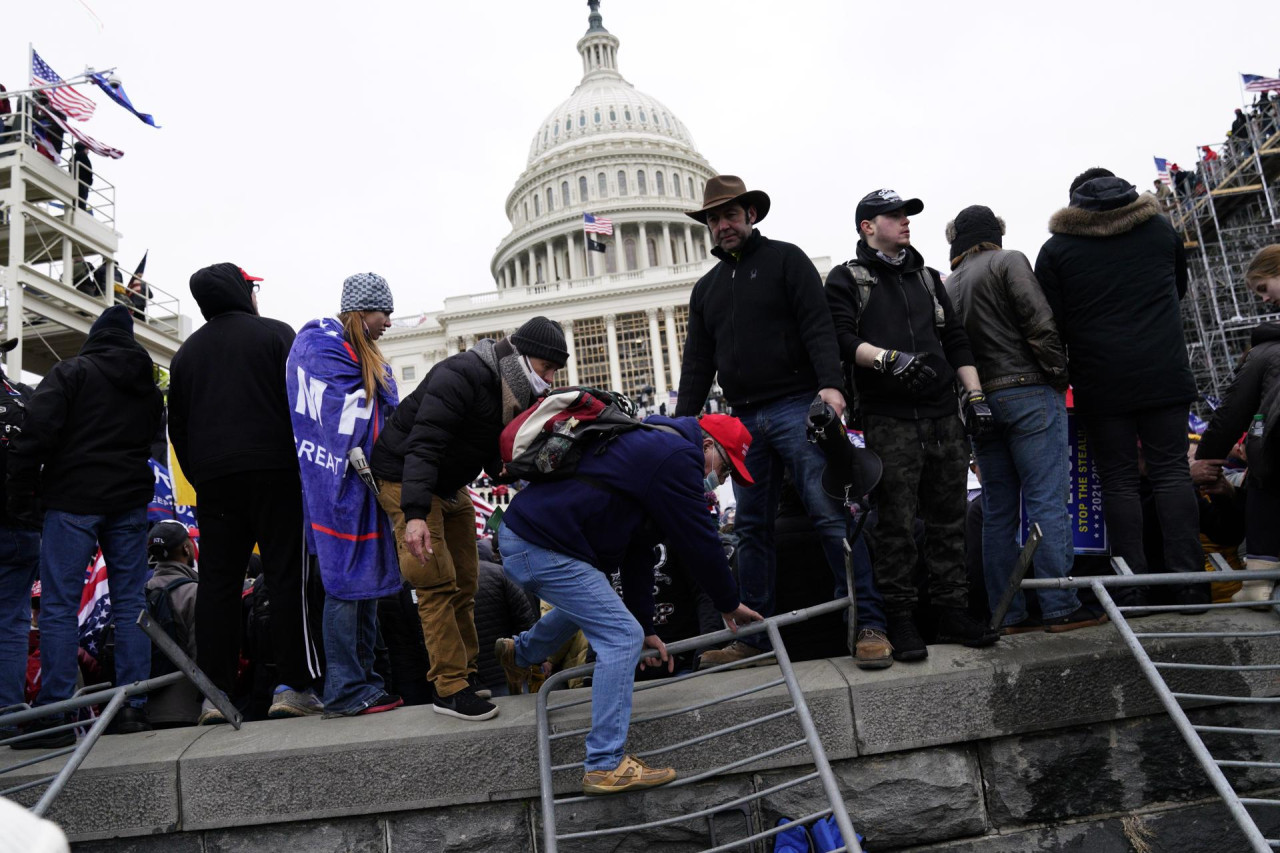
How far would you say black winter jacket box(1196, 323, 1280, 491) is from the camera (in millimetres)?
3689

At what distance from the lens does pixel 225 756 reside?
10.5 ft

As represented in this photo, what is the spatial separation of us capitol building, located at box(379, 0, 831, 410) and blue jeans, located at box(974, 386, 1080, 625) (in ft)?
167

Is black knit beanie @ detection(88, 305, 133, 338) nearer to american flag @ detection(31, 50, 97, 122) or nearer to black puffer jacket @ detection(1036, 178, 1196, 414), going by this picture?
black puffer jacket @ detection(1036, 178, 1196, 414)

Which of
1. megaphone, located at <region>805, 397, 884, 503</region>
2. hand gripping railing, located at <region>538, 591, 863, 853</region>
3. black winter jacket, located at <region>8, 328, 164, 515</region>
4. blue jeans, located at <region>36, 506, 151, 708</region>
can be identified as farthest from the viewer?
black winter jacket, located at <region>8, 328, 164, 515</region>

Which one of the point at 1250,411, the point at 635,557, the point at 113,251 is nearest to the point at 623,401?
the point at 635,557

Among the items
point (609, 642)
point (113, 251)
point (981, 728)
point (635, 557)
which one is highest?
point (113, 251)

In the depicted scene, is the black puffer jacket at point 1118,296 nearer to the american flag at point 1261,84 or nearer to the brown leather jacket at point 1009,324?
the brown leather jacket at point 1009,324

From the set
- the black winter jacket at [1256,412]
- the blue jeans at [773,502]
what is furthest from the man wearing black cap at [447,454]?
the black winter jacket at [1256,412]

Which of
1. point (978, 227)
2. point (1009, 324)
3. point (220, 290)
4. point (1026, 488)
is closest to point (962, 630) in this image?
point (1026, 488)

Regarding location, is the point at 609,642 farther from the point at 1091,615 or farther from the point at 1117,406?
the point at 1117,406

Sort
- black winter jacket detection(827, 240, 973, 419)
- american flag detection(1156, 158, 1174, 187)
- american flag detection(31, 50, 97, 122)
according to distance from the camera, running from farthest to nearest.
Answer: american flag detection(1156, 158, 1174, 187) → american flag detection(31, 50, 97, 122) → black winter jacket detection(827, 240, 973, 419)

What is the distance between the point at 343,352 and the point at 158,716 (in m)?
1.76

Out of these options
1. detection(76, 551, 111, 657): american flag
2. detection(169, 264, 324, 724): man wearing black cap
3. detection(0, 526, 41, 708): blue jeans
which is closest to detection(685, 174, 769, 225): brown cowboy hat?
detection(169, 264, 324, 724): man wearing black cap

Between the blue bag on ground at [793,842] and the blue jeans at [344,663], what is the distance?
1712mm
